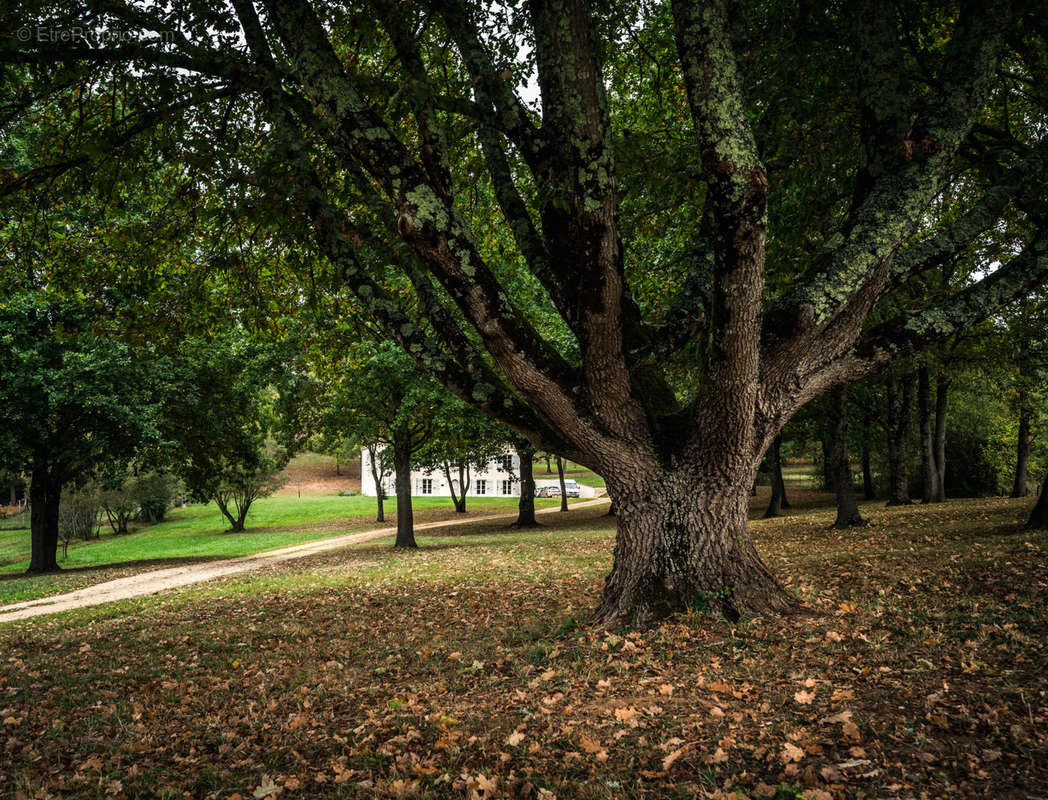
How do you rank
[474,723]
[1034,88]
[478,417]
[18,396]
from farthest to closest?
[478,417] < [18,396] < [1034,88] < [474,723]

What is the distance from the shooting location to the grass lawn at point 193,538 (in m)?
17.5

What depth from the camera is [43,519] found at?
19.5 metres

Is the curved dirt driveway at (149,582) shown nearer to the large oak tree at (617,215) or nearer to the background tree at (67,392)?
the background tree at (67,392)

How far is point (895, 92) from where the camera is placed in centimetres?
524

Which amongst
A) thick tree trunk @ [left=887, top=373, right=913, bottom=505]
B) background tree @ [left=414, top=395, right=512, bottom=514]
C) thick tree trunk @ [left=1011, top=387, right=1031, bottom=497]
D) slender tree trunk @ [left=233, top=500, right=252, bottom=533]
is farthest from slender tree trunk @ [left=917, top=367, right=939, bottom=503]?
slender tree trunk @ [left=233, top=500, right=252, bottom=533]

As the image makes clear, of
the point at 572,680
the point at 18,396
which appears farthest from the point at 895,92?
the point at 18,396

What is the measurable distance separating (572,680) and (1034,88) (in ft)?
34.3

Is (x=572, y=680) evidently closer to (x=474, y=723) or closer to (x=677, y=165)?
(x=474, y=723)

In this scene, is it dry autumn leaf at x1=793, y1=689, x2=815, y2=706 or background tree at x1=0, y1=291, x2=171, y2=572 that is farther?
background tree at x1=0, y1=291, x2=171, y2=572

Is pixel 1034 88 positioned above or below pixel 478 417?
above

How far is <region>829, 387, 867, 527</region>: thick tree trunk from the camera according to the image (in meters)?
15.5

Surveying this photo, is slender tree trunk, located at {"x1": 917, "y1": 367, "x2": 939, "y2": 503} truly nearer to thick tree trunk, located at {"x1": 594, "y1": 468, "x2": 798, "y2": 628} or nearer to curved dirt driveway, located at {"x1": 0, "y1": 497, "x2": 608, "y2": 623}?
thick tree trunk, located at {"x1": 594, "y1": 468, "x2": 798, "y2": 628}

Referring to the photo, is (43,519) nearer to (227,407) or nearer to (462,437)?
(227,407)

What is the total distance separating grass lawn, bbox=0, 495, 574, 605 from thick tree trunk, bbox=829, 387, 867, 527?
20499mm
